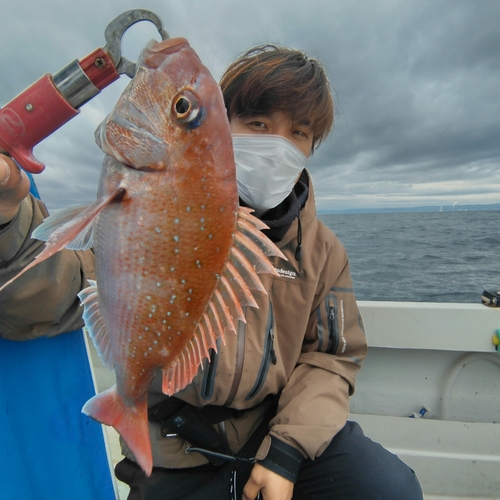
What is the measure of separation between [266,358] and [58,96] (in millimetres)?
1460

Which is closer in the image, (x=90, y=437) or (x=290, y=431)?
(x=290, y=431)

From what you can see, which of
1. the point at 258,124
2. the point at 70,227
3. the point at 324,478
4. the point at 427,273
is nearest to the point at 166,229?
the point at 70,227

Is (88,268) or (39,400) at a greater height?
(88,268)

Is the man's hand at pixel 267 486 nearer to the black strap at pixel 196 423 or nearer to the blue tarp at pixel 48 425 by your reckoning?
the black strap at pixel 196 423

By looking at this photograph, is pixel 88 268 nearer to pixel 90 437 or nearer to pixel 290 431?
pixel 90 437

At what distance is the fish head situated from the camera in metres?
1.04

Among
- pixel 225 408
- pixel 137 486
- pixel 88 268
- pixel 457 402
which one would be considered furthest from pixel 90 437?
pixel 457 402

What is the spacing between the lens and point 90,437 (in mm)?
1986

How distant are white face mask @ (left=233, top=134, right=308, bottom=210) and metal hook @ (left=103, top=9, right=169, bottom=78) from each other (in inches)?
29.4

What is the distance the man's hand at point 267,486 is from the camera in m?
1.71

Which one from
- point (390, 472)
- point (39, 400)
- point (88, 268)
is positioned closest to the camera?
point (88, 268)

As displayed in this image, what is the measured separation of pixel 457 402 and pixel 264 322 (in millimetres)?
2775

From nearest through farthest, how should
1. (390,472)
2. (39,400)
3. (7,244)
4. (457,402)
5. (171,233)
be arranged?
(171,233) < (7,244) < (39,400) < (390,472) < (457,402)

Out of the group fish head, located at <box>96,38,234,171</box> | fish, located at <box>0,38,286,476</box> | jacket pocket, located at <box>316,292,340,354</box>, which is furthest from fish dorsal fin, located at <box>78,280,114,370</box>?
jacket pocket, located at <box>316,292,340,354</box>
